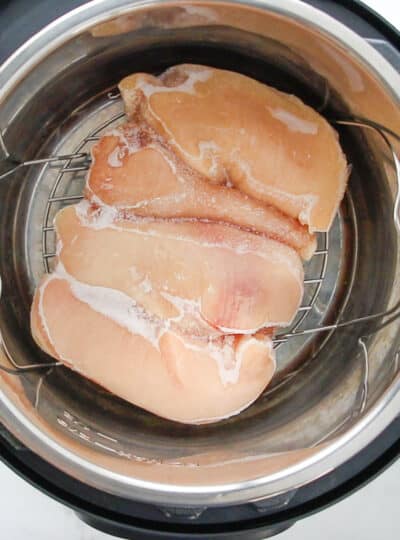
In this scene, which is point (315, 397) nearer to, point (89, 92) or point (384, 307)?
point (384, 307)

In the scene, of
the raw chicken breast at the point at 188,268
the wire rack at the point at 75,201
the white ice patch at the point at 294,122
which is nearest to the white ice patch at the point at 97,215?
the raw chicken breast at the point at 188,268

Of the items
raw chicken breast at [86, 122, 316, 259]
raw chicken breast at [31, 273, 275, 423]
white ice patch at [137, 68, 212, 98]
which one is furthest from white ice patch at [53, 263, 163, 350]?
white ice patch at [137, 68, 212, 98]

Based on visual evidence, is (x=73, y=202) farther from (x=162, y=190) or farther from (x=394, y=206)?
(x=394, y=206)

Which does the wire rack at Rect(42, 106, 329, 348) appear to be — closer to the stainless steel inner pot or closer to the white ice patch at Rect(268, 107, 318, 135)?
the stainless steel inner pot

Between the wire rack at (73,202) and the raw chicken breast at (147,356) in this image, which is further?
the wire rack at (73,202)

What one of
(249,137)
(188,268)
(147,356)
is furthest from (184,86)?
(147,356)

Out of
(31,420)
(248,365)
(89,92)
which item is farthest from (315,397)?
(89,92)

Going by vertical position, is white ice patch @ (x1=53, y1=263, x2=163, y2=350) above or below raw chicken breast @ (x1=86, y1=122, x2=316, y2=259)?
below

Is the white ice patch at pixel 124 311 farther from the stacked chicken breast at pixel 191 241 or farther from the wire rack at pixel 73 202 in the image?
the wire rack at pixel 73 202
